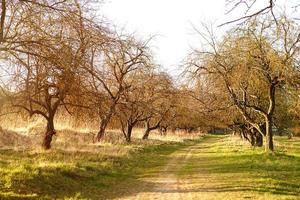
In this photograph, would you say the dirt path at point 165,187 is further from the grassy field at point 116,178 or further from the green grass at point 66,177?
the green grass at point 66,177

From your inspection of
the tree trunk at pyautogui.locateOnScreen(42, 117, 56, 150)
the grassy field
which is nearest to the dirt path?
the grassy field

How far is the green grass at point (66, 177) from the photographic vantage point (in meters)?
12.4

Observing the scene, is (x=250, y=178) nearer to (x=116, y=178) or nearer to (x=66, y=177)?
(x=116, y=178)

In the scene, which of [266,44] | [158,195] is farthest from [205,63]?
[158,195]

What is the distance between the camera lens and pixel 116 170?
1922 cm

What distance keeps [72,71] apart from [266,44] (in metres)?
17.2

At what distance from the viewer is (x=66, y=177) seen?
15.0m

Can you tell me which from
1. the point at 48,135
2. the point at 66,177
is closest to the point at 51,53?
the point at 66,177

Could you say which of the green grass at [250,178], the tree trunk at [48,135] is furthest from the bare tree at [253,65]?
the tree trunk at [48,135]

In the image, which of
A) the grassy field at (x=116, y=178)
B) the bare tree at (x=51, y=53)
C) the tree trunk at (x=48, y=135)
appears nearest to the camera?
the bare tree at (x=51, y=53)

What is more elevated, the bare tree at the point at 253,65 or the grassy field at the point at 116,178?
the bare tree at the point at 253,65

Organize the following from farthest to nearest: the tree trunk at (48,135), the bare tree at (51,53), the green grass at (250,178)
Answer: the tree trunk at (48,135), the green grass at (250,178), the bare tree at (51,53)

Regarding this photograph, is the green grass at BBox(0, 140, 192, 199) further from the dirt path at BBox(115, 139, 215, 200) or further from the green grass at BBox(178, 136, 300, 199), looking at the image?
the green grass at BBox(178, 136, 300, 199)

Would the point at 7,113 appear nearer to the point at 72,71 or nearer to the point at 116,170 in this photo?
the point at 116,170
